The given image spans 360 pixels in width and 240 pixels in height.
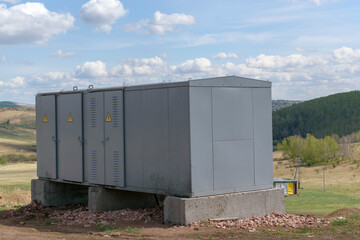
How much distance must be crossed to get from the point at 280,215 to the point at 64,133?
652 cm

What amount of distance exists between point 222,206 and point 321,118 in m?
122

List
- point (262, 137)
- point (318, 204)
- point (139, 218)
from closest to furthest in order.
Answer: point (139, 218)
point (262, 137)
point (318, 204)

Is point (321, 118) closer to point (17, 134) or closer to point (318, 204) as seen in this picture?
point (17, 134)

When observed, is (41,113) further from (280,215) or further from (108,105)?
(280,215)

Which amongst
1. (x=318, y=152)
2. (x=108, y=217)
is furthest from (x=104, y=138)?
(x=318, y=152)

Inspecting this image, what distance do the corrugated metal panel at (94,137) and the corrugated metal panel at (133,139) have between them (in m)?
0.98

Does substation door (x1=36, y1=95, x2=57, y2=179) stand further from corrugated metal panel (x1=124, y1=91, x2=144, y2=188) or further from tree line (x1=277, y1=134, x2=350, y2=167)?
tree line (x1=277, y1=134, x2=350, y2=167)

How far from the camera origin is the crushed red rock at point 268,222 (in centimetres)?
1111

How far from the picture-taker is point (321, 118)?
128500mm

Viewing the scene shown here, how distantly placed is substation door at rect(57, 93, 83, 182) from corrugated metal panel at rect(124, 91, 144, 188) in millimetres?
2021

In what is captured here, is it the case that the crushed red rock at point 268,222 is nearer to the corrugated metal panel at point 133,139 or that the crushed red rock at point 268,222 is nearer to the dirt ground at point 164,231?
the dirt ground at point 164,231

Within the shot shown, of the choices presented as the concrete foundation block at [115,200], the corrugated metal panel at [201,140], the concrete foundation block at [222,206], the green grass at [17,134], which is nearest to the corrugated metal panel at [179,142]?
the corrugated metal panel at [201,140]

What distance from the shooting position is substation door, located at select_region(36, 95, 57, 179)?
15.4 meters

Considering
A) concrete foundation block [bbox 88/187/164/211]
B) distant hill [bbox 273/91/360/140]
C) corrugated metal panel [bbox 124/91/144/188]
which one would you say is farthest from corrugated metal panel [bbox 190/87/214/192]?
distant hill [bbox 273/91/360/140]
